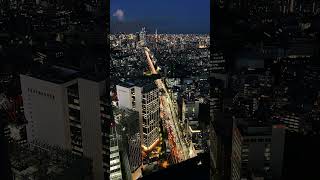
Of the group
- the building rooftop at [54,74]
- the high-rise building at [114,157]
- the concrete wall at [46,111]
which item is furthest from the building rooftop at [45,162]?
the building rooftop at [54,74]

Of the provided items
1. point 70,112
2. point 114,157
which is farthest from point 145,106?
point 70,112

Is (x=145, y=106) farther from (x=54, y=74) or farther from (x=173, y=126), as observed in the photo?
(x=54, y=74)

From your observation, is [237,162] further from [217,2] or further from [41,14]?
[41,14]

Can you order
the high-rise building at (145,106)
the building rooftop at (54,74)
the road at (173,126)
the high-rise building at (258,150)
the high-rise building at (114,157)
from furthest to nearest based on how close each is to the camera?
the high-rise building at (145,106)
the road at (173,126)
the high-rise building at (114,157)
the building rooftop at (54,74)
the high-rise building at (258,150)


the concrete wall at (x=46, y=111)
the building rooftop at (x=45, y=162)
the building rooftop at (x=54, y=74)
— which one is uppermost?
the building rooftop at (x=54, y=74)

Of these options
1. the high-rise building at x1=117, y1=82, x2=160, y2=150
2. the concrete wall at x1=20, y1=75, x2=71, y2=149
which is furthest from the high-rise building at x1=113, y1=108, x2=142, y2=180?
the concrete wall at x1=20, y1=75, x2=71, y2=149

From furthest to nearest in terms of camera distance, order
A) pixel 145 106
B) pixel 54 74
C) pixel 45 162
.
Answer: pixel 145 106, pixel 54 74, pixel 45 162

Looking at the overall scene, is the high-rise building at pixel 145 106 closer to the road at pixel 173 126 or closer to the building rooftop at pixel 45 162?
the road at pixel 173 126
